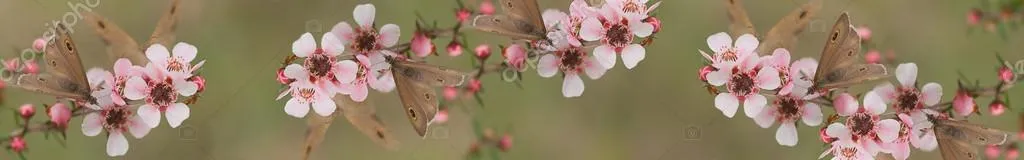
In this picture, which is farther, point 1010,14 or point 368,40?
point 1010,14

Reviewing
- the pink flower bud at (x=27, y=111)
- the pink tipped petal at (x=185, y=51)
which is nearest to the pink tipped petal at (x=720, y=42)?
the pink tipped petal at (x=185, y=51)

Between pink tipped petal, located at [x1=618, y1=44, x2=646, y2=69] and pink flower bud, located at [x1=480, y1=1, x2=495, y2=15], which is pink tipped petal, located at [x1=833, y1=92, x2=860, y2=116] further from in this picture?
pink flower bud, located at [x1=480, y1=1, x2=495, y2=15]

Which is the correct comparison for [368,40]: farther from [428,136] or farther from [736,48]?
[736,48]

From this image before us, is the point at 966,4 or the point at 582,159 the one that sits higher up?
the point at 966,4

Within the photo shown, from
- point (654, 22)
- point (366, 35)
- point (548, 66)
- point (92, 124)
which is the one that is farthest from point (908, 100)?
point (92, 124)

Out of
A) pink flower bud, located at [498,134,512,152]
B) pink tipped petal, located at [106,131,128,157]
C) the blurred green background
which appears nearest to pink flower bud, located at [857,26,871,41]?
the blurred green background

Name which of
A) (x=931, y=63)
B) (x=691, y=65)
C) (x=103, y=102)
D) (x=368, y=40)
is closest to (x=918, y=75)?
(x=931, y=63)
